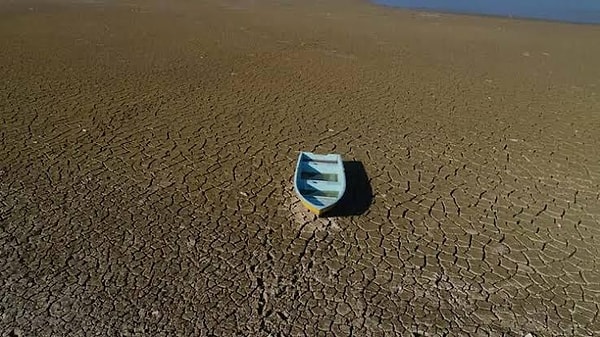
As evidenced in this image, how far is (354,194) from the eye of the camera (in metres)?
4.65

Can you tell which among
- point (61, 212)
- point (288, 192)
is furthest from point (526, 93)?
point (61, 212)

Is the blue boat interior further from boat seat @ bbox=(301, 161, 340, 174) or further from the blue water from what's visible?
the blue water

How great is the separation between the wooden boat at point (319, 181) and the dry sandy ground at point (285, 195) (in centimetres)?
13

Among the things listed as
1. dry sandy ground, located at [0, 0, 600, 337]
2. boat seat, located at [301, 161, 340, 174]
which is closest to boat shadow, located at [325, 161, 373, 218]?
dry sandy ground, located at [0, 0, 600, 337]

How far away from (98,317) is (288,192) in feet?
6.44

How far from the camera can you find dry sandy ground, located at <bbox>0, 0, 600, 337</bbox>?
333cm

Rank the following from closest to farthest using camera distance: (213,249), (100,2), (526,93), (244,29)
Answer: (213,249)
(526,93)
(244,29)
(100,2)

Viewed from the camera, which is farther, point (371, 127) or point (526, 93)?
point (526, 93)

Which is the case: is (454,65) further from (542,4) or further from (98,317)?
(542,4)

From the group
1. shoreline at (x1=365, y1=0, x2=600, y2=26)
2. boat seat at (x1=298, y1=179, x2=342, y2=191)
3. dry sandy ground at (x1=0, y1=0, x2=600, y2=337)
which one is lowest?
dry sandy ground at (x1=0, y1=0, x2=600, y2=337)

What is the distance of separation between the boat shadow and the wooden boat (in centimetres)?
10

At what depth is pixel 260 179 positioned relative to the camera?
4.89 metres

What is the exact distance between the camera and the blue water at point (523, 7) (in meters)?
15.5

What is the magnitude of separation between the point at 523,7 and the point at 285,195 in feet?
50.2
